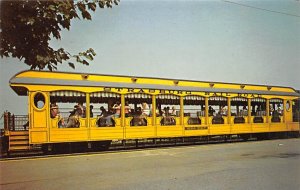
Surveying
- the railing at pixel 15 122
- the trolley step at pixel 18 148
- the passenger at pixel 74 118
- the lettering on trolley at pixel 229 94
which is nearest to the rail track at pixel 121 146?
the trolley step at pixel 18 148

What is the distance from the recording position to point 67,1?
3.75 m

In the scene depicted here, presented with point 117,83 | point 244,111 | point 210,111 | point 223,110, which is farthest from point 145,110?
point 244,111

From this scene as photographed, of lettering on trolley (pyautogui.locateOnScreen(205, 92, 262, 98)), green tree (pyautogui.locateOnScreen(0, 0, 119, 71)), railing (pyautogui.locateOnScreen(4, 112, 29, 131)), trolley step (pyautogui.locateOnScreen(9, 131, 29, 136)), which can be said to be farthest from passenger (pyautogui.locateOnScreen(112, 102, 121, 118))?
green tree (pyautogui.locateOnScreen(0, 0, 119, 71))

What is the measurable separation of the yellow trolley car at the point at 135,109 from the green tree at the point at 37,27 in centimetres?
941

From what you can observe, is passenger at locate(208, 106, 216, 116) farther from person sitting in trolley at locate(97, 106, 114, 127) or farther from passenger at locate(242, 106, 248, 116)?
person sitting in trolley at locate(97, 106, 114, 127)

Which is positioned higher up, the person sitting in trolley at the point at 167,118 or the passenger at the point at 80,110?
the passenger at the point at 80,110

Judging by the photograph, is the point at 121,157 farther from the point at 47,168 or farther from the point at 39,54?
the point at 39,54

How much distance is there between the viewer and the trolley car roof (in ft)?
42.8

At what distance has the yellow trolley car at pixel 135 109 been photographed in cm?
1312

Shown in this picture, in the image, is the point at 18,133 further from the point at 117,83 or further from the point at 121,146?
the point at 121,146

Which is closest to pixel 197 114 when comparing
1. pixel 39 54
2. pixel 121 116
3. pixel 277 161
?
pixel 121 116

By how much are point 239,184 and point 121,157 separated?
539cm

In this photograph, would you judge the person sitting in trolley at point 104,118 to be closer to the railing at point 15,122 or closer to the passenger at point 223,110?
the railing at point 15,122

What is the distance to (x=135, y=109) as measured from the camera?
15289 mm
